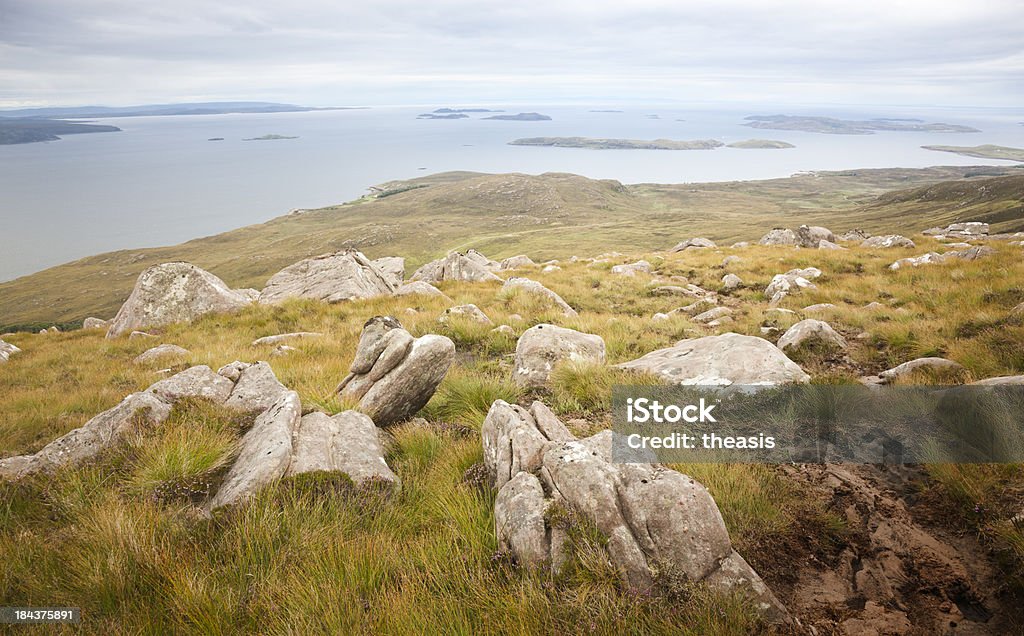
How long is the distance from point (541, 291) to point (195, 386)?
13243mm

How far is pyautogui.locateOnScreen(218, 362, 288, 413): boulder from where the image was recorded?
7297 millimetres

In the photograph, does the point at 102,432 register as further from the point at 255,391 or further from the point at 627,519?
the point at 627,519

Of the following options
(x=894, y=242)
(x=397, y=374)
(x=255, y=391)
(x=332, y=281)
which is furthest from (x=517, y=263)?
(x=255, y=391)

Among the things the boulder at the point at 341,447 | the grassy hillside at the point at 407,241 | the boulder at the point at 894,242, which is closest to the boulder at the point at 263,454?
the boulder at the point at 341,447

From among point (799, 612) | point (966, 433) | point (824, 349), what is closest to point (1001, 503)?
point (966, 433)

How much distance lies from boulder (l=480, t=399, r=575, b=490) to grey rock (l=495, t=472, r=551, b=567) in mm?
388

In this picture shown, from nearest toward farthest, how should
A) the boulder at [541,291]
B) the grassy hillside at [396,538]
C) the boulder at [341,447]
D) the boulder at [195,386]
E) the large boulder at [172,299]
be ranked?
the grassy hillside at [396,538] < the boulder at [341,447] < the boulder at [195,386] < the boulder at [541,291] < the large boulder at [172,299]

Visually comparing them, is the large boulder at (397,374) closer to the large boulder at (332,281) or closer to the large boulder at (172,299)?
the large boulder at (332,281)

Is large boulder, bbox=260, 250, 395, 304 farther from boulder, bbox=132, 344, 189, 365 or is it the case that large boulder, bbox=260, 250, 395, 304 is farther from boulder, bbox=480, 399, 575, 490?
boulder, bbox=480, 399, 575, 490

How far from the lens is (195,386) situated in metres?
7.46

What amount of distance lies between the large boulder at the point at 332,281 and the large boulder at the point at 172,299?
204 cm

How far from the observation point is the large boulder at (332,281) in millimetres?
22359

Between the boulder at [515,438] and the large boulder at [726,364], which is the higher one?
the boulder at [515,438]

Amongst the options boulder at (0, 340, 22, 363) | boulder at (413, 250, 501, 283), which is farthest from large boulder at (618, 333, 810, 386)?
boulder at (0, 340, 22, 363)
